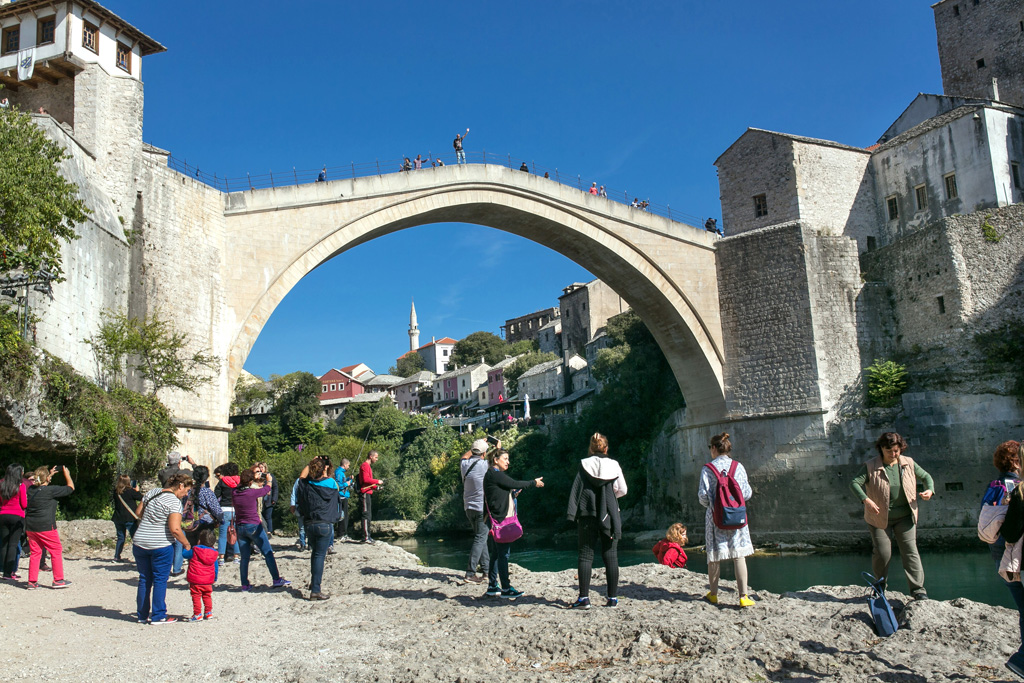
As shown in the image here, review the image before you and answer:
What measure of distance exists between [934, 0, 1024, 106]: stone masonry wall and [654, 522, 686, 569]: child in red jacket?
2526cm

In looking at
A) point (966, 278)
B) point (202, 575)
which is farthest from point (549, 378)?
point (202, 575)

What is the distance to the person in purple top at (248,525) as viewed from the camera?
25.2 ft

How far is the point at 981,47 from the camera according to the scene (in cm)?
2794

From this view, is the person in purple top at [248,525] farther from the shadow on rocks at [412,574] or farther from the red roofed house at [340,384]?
the red roofed house at [340,384]

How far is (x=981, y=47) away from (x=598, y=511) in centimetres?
2906

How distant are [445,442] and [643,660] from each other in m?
32.2

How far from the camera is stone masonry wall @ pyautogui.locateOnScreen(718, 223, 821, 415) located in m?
19.0

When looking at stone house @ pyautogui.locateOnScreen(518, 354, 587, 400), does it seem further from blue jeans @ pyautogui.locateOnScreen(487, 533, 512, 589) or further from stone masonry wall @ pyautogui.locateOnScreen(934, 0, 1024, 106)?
blue jeans @ pyautogui.locateOnScreen(487, 533, 512, 589)

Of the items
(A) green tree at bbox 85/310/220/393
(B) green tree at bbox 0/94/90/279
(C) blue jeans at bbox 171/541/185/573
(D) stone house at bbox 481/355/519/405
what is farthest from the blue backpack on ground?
(D) stone house at bbox 481/355/519/405

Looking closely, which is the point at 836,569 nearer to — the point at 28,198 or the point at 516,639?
the point at 516,639

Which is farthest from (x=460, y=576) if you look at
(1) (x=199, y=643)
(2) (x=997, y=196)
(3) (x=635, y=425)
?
(3) (x=635, y=425)

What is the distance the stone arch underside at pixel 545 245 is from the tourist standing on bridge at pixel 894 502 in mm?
11794

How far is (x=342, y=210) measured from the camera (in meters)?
16.4

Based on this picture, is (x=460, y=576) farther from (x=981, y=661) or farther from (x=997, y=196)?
(x=997, y=196)
